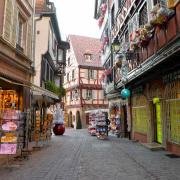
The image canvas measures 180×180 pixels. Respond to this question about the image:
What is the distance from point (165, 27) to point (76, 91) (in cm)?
2847

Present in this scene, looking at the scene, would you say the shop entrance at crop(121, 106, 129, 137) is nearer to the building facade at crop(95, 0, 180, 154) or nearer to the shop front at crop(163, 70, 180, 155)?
the building facade at crop(95, 0, 180, 154)

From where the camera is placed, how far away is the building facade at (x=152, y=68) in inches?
355

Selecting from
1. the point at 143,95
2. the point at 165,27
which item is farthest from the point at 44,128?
the point at 165,27

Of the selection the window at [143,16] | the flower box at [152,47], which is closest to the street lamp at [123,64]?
the window at [143,16]

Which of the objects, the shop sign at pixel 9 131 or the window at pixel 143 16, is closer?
the shop sign at pixel 9 131

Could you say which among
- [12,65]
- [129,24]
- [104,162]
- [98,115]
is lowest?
[104,162]

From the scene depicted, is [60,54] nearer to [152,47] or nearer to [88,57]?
[88,57]

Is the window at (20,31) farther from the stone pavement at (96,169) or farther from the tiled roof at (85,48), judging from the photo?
the tiled roof at (85,48)

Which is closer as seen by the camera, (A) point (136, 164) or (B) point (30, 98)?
(A) point (136, 164)

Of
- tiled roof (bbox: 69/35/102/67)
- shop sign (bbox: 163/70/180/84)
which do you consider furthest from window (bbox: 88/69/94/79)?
shop sign (bbox: 163/70/180/84)

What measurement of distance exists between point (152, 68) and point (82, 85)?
27.2m

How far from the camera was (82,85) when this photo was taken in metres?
36.7

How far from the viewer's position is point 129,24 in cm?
1534

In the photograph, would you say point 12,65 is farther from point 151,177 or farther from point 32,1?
point 151,177
